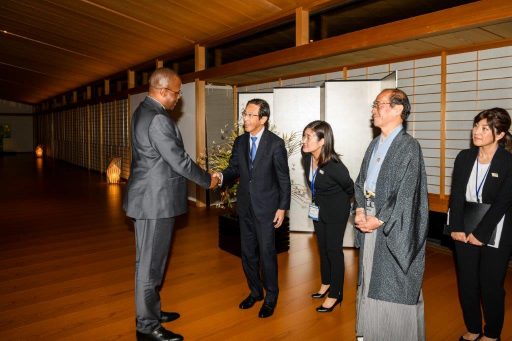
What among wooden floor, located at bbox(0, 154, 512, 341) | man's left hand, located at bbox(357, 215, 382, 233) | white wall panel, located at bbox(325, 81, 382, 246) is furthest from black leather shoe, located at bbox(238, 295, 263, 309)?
white wall panel, located at bbox(325, 81, 382, 246)

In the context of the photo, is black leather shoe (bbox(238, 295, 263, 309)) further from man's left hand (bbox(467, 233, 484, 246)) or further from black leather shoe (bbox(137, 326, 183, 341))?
man's left hand (bbox(467, 233, 484, 246))

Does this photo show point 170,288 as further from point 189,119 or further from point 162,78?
point 189,119

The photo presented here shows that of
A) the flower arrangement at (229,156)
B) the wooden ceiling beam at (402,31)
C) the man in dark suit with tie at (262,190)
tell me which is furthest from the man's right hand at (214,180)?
the wooden ceiling beam at (402,31)

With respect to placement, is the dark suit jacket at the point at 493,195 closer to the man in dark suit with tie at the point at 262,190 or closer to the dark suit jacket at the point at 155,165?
the man in dark suit with tie at the point at 262,190

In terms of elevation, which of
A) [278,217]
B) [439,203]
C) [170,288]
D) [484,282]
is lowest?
[170,288]

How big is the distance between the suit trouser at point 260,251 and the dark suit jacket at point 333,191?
0.44 m

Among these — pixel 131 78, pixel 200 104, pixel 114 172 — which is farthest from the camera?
pixel 114 172

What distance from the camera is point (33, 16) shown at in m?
7.10

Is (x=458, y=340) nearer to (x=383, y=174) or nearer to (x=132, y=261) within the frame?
(x=383, y=174)

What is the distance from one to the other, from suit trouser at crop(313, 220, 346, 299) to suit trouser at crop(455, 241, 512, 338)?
0.82 meters

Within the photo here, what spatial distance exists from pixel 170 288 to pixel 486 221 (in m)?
2.51

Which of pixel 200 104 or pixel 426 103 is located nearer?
pixel 426 103

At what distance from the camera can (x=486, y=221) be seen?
89.7 inches

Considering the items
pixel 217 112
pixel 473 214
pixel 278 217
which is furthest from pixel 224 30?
pixel 473 214
